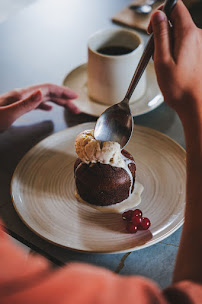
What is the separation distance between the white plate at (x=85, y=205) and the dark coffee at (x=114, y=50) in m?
0.26

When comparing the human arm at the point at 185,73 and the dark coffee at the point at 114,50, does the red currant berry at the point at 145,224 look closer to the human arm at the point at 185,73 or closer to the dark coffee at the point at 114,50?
the human arm at the point at 185,73

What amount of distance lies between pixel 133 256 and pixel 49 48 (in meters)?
1.00

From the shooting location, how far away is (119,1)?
5.88 ft

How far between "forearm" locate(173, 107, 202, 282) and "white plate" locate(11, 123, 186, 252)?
0.16m

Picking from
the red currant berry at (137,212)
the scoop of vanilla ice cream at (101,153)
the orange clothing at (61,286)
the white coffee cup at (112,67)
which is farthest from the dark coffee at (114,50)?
the orange clothing at (61,286)

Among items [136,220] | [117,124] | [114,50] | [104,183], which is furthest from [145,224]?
[114,50]

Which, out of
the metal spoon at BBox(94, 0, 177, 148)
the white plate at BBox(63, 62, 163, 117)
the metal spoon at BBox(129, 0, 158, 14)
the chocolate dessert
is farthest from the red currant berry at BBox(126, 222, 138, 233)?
the metal spoon at BBox(129, 0, 158, 14)

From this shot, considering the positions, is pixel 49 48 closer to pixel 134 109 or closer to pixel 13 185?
pixel 134 109

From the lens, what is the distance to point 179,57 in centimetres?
79

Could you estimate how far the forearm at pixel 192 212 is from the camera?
2.08 feet

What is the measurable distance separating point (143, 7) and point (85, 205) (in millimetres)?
1078

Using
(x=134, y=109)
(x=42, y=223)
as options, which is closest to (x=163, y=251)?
(x=42, y=223)

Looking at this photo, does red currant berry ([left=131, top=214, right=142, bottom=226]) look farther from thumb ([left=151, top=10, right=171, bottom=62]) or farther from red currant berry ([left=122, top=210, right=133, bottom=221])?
thumb ([left=151, top=10, right=171, bottom=62])

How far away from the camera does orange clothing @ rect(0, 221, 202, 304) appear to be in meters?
0.42
